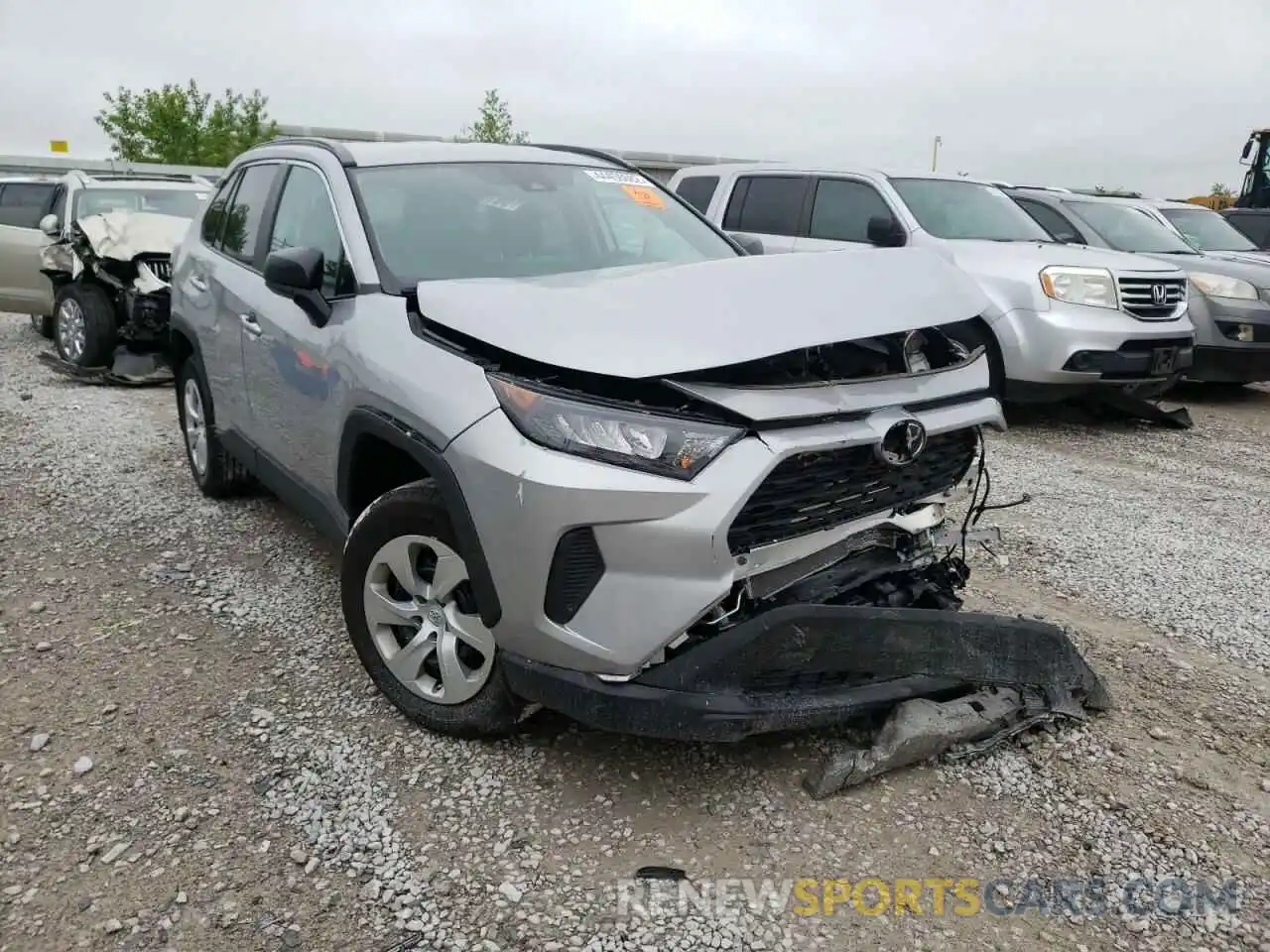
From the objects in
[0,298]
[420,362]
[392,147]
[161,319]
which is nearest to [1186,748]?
[420,362]

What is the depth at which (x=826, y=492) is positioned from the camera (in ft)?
8.43

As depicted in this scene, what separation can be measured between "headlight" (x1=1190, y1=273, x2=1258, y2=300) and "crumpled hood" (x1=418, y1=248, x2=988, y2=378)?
698cm

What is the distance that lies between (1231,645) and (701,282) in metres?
2.64

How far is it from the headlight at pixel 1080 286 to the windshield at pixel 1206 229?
15.3 ft

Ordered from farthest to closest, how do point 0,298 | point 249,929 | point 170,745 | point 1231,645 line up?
1. point 0,298
2. point 1231,645
3. point 170,745
4. point 249,929

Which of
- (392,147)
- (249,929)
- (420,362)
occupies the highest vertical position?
(392,147)

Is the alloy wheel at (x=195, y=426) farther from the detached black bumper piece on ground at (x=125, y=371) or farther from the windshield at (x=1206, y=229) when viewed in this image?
the windshield at (x=1206, y=229)

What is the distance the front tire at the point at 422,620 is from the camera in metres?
2.76

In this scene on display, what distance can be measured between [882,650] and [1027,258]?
555 cm

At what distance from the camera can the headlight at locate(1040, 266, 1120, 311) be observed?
23.2ft

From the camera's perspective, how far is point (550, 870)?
8.12 feet

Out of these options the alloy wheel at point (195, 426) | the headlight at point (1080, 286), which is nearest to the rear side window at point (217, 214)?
the alloy wheel at point (195, 426)

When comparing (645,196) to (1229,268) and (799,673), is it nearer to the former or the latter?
(799,673)

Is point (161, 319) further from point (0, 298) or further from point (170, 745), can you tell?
point (170, 745)
